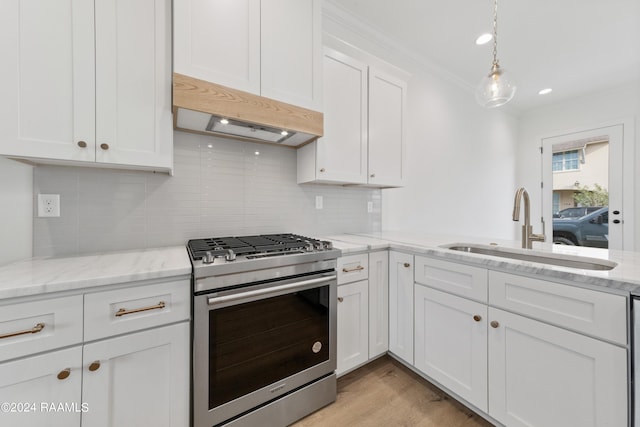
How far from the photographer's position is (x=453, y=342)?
1516 millimetres

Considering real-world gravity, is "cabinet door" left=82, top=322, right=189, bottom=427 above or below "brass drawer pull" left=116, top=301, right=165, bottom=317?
below

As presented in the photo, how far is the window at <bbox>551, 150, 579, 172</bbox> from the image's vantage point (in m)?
4.00

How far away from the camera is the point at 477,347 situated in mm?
1394

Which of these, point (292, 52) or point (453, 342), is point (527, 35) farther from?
point (453, 342)

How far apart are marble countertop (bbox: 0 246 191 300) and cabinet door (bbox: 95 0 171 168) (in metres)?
0.48

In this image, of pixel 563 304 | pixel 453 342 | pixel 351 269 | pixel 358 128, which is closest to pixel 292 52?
pixel 358 128

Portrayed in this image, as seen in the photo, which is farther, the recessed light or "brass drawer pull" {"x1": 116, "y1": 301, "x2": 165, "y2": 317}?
the recessed light

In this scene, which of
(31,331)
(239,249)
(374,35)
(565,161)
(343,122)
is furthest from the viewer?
(565,161)

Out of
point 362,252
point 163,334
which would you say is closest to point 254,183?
point 362,252

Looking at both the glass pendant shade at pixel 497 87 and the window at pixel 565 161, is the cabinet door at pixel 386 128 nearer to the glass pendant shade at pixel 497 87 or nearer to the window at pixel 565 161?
the glass pendant shade at pixel 497 87

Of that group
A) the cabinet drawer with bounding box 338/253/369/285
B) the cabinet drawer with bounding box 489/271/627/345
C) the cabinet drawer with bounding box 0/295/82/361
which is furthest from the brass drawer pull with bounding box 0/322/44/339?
the cabinet drawer with bounding box 489/271/627/345

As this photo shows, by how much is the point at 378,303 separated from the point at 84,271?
5.51 ft

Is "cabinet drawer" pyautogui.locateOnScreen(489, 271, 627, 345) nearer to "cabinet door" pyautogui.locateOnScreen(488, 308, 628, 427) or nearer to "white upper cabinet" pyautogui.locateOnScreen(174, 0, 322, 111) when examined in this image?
"cabinet door" pyautogui.locateOnScreen(488, 308, 628, 427)

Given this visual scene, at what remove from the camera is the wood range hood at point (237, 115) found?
1.32 metres
